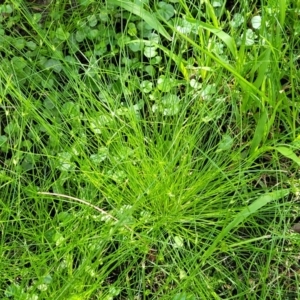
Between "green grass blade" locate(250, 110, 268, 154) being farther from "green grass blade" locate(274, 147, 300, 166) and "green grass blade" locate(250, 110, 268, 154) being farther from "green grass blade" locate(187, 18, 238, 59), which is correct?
"green grass blade" locate(187, 18, 238, 59)

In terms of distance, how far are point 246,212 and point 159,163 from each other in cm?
24

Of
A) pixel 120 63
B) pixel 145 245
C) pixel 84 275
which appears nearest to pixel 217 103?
pixel 120 63

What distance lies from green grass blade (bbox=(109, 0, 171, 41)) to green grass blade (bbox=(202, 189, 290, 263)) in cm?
48

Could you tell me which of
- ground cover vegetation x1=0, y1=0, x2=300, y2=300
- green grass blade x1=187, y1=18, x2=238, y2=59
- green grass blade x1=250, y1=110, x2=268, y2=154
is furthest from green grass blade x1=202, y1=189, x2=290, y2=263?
green grass blade x1=187, y1=18, x2=238, y2=59

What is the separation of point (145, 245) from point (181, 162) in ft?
0.74

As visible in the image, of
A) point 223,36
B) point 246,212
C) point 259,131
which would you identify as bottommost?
point 246,212

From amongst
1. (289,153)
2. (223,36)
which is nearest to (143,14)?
(223,36)

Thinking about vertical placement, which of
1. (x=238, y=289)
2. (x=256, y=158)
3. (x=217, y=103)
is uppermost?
(x=217, y=103)

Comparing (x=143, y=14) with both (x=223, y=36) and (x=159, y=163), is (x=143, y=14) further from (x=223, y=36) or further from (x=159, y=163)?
(x=159, y=163)

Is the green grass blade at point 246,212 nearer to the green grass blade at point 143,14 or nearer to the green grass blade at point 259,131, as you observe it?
the green grass blade at point 259,131

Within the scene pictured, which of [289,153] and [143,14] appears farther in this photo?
[143,14]

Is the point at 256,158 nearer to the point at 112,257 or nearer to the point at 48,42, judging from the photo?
the point at 112,257

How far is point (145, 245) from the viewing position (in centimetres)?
140

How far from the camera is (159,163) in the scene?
139cm
